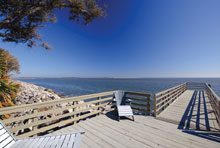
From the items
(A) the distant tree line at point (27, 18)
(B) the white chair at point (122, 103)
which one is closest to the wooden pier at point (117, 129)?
(B) the white chair at point (122, 103)

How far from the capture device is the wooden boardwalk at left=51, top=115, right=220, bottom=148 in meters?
3.07

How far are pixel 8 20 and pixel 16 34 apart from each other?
68 cm

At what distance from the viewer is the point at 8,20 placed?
14.6 ft

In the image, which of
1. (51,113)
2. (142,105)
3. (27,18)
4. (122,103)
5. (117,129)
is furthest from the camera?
(122,103)

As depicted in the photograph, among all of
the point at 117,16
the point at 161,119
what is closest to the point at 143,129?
the point at 161,119

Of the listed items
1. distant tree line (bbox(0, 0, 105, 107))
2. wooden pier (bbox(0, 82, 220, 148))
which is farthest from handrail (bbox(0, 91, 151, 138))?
distant tree line (bbox(0, 0, 105, 107))

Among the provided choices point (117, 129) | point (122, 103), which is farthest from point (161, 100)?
point (117, 129)

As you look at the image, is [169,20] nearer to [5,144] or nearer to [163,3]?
[163,3]

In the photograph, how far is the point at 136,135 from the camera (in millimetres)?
3586

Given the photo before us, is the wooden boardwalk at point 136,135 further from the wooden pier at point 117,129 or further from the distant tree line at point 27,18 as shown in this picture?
the distant tree line at point 27,18

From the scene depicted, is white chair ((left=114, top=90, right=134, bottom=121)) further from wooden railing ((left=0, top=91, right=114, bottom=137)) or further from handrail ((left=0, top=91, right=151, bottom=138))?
wooden railing ((left=0, top=91, right=114, bottom=137))

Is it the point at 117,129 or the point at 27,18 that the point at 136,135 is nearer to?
the point at 117,129

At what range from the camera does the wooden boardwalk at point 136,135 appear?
3.07 meters

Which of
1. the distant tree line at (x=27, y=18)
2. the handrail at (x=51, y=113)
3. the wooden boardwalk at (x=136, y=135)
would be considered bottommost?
the wooden boardwalk at (x=136, y=135)
